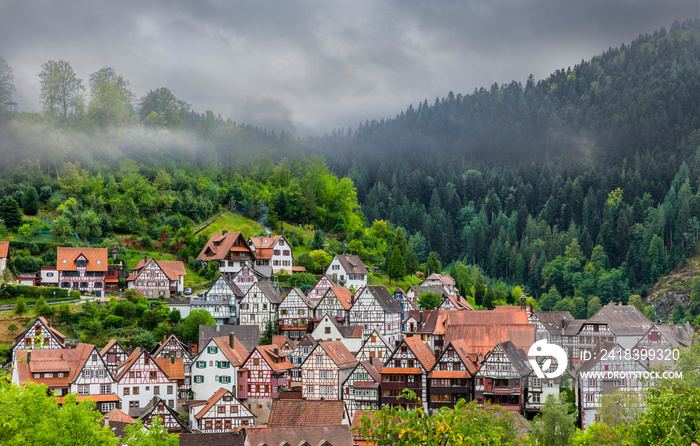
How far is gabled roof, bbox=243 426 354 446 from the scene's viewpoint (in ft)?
150

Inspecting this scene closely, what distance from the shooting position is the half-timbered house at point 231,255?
87438 millimetres

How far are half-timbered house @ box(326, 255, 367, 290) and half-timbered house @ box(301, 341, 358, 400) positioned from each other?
1017 inches

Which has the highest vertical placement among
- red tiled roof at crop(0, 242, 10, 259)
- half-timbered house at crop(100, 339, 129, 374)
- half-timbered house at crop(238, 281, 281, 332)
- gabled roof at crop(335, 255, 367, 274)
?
red tiled roof at crop(0, 242, 10, 259)

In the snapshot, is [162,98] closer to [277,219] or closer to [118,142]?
[118,142]

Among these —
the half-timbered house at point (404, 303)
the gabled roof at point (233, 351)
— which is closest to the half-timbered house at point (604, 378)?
the half-timbered house at point (404, 303)

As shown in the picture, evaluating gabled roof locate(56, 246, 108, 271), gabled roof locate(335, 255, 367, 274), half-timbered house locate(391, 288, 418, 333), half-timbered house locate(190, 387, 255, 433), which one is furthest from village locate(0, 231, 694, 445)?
gabled roof locate(335, 255, 367, 274)

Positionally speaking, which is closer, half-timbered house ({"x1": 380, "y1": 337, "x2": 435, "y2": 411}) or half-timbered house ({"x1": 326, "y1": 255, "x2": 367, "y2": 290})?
half-timbered house ({"x1": 380, "y1": 337, "x2": 435, "y2": 411})

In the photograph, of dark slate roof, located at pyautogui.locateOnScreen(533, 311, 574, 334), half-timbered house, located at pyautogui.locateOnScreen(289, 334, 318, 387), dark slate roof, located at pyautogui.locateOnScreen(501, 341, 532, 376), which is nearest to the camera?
dark slate roof, located at pyautogui.locateOnScreen(501, 341, 532, 376)

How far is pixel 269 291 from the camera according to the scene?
252 ft

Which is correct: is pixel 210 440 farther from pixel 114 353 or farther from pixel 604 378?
pixel 604 378

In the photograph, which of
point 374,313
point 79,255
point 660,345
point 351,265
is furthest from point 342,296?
point 660,345

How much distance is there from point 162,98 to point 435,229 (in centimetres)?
5863

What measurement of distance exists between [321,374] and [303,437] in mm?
15645

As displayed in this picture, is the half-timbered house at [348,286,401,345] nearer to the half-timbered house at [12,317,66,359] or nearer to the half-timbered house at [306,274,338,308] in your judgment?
the half-timbered house at [306,274,338,308]
